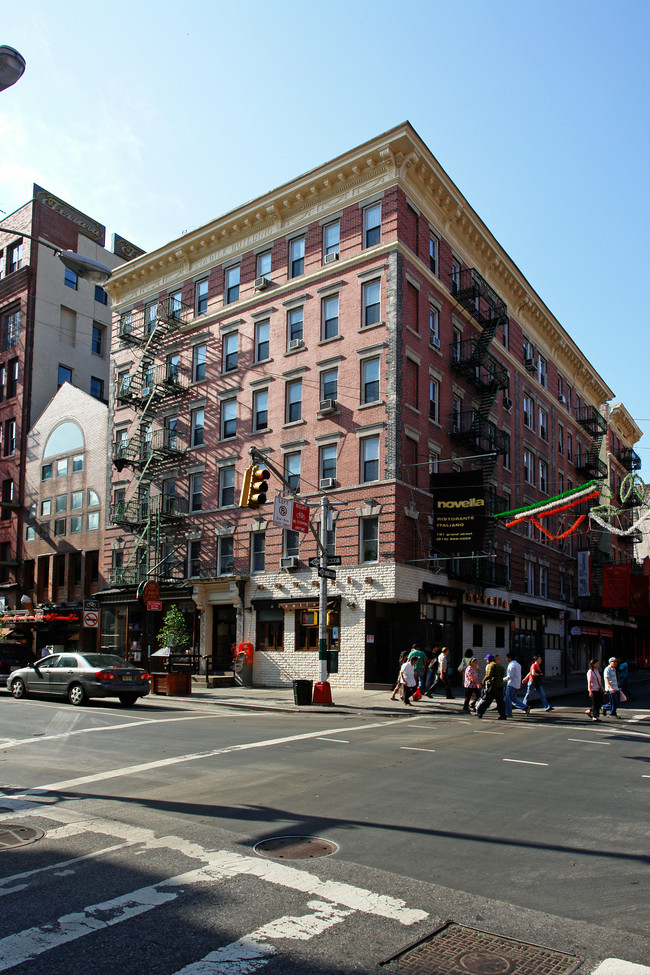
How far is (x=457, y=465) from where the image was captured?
3291 cm

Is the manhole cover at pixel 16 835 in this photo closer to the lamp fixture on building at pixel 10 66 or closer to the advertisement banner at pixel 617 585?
Answer: the lamp fixture on building at pixel 10 66

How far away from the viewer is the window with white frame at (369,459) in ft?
96.2

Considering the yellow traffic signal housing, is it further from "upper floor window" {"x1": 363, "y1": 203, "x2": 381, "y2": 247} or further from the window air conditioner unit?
"upper floor window" {"x1": 363, "y1": 203, "x2": 381, "y2": 247}

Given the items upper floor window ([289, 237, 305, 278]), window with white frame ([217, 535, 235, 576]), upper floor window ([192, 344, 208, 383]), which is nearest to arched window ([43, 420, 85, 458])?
upper floor window ([192, 344, 208, 383])

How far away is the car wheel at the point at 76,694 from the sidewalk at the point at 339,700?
4.28 metres

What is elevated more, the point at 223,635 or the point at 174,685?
the point at 223,635

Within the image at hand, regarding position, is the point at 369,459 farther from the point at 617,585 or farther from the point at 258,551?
the point at 617,585

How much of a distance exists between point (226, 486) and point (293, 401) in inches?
212

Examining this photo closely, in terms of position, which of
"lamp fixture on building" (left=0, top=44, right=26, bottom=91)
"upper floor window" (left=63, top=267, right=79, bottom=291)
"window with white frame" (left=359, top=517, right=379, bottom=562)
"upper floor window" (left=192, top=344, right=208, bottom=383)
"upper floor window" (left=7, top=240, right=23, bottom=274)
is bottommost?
"window with white frame" (left=359, top=517, right=379, bottom=562)

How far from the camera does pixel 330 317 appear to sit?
31984 mm

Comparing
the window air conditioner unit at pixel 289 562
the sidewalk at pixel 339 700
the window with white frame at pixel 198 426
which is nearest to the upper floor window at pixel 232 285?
the window with white frame at pixel 198 426

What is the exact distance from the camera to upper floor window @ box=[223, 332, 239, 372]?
35469 mm

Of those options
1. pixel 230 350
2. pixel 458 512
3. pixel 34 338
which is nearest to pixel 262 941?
pixel 458 512

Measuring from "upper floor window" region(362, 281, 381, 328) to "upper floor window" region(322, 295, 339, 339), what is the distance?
149 centimetres
